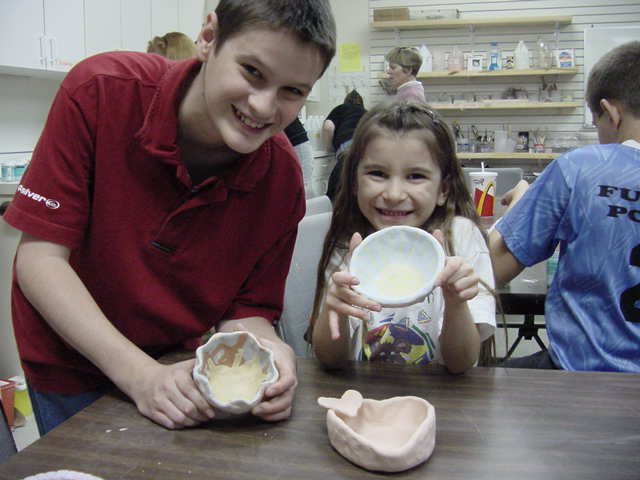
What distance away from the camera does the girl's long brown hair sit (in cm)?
143

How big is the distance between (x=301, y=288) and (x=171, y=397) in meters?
0.88

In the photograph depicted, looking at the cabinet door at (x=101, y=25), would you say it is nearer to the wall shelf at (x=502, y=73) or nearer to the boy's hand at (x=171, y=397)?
the wall shelf at (x=502, y=73)

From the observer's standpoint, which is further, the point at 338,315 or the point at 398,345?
the point at 398,345

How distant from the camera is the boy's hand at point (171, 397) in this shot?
818 mm

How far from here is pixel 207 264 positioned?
3.60ft

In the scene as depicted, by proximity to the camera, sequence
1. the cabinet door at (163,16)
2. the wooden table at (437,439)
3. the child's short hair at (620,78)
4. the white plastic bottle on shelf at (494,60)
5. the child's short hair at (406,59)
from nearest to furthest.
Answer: the wooden table at (437,439) < the child's short hair at (620,78) < the cabinet door at (163,16) < the child's short hair at (406,59) < the white plastic bottle on shelf at (494,60)

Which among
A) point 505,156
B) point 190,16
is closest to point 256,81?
point 190,16

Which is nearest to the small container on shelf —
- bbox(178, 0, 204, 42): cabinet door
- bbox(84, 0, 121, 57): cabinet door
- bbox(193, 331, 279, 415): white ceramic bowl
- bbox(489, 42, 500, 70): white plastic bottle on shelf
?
bbox(84, 0, 121, 57): cabinet door

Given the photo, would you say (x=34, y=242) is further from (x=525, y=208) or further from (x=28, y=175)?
(x=525, y=208)

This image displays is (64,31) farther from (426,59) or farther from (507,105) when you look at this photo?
(507,105)

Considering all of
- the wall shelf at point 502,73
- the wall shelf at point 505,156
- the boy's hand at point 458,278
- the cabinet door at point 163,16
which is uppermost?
the cabinet door at point 163,16

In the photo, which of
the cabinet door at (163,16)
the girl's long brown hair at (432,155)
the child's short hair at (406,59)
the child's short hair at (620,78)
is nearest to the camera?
the girl's long brown hair at (432,155)

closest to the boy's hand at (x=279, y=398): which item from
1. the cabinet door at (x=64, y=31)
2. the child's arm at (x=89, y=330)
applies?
the child's arm at (x=89, y=330)

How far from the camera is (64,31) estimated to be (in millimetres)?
3553
